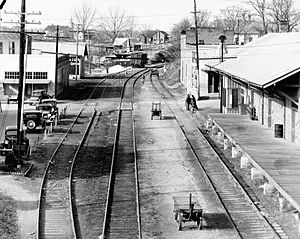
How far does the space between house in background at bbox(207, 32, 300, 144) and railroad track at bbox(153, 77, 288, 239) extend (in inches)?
117

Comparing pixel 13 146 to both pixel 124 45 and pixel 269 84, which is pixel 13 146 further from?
pixel 124 45

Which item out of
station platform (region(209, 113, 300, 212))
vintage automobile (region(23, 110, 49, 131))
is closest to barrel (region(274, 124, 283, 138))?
station platform (region(209, 113, 300, 212))

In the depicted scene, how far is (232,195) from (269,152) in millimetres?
2527

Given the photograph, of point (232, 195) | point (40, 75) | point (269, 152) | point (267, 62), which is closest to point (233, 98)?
point (267, 62)

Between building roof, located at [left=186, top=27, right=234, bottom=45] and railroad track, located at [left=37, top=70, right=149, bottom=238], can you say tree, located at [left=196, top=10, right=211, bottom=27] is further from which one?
railroad track, located at [left=37, top=70, right=149, bottom=238]

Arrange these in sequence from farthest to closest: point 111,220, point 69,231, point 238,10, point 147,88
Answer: point 238,10
point 147,88
point 111,220
point 69,231

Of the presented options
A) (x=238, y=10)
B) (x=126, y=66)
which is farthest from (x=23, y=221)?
(x=238, y=10)

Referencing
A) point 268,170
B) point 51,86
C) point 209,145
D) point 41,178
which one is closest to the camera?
point 268,170

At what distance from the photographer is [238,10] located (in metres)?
→ 140

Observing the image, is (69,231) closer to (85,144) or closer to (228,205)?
(228,205)

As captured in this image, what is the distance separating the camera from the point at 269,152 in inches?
850

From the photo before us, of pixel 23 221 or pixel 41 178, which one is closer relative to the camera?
pixel 23 221

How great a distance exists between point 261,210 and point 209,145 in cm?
1165

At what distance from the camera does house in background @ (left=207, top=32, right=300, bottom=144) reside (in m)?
23.0
